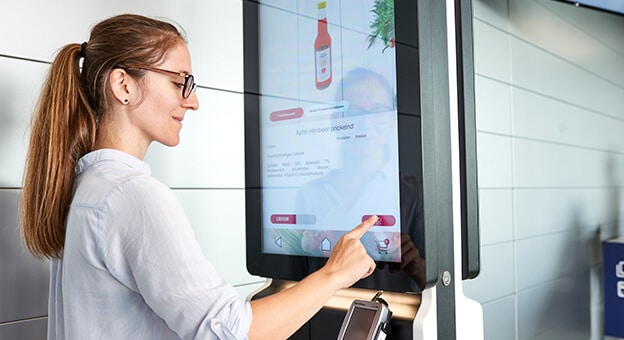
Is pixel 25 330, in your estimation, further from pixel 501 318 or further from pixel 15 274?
pixel 501 318

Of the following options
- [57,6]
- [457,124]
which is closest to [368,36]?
[457,124]

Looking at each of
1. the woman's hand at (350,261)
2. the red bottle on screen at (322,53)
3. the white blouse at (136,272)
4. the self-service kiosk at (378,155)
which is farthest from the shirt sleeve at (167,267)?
the red bottle on screen at (322,53)

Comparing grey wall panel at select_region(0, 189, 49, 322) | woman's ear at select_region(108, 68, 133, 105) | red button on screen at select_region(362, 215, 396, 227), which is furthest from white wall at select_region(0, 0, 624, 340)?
red button on screen at select_region(362, 215, 396, 227)

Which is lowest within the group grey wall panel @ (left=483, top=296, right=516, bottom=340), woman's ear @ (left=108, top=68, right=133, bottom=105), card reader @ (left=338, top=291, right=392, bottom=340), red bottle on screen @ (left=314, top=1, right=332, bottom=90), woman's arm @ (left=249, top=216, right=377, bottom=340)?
grey wall panel @ (left=483, top=296, right=516, bottom=340)

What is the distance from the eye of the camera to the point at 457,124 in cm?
106

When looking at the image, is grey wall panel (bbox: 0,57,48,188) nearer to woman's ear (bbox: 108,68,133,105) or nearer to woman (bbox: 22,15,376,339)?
woman (bbox: 22,15,376,339)

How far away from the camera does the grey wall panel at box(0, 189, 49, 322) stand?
128 centimetres

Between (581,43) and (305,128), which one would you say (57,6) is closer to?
(305,128)

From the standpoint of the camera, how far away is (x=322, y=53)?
119 cm

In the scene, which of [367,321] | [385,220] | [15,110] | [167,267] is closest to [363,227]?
[385,220]

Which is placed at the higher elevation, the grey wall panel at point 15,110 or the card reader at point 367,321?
the grey wall panel at point 15,110

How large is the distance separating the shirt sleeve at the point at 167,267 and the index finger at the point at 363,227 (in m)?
0.23

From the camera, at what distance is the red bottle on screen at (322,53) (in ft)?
3.87

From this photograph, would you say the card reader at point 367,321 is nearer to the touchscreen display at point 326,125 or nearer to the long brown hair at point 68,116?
the touchscreen display at point 326,125
